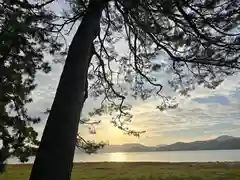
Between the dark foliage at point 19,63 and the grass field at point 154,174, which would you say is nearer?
the dark foliage at point 19,63

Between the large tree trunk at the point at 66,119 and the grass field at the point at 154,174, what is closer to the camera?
the large tree trunk at the point at 66,119

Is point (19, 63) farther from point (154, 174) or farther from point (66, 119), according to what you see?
point (154, 174)

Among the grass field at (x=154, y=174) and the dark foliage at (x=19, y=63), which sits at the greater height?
the dark foliage at (x=19, y=63)

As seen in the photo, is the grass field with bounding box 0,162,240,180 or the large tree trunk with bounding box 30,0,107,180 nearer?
the large tree trunk with bounding box 30,0,107,180

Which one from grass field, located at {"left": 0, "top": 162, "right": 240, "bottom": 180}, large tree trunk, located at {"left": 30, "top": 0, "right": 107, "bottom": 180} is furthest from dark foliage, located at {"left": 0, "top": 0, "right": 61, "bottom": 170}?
grass field, located at {"left": 0, "top": 162, "right": 240, "bottom": 180}

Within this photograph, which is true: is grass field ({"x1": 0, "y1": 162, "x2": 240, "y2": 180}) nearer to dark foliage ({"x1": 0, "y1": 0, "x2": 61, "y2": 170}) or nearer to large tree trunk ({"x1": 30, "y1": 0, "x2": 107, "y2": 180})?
dark foliage ({"x1": 0, "y1": 0, "x2": 61, "y2": 170})

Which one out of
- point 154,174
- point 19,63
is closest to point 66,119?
point 19,63

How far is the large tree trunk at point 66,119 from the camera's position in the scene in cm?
224

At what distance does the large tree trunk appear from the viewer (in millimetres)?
2244

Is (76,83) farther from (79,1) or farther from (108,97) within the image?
(108,97)

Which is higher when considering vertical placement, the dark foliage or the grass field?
the dark foliage

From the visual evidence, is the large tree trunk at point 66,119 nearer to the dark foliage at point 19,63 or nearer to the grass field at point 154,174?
the dark foliage at point 19,63

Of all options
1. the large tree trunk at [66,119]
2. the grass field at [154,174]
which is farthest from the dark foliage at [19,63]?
the grass field at [154,174]

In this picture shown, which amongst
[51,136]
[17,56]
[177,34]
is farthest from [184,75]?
[51,136]
